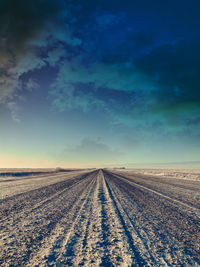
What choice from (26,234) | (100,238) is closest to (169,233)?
(100,238)

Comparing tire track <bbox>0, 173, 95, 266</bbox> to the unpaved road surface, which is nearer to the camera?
the unpaved road surface

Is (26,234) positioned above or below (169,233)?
above

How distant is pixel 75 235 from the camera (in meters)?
3.62

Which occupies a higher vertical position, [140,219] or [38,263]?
[38,263]

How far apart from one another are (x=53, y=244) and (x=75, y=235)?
0.62 meters

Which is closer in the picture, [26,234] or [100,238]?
[100,238]

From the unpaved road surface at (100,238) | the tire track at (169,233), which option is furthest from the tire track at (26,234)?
the tire track at (169,233)

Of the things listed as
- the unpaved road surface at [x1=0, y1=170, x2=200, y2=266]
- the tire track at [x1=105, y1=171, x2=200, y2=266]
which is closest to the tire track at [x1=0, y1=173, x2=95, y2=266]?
the unpaved road surface at [x1=0, y1=170, x2=200, y2=266]

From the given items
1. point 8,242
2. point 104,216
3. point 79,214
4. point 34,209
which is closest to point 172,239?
point 104,216

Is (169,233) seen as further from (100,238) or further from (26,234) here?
(26,234)

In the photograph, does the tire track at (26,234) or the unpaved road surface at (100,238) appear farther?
the tire track at (26,234)

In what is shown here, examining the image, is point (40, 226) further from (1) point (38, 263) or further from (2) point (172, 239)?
(2) point (172, 239)

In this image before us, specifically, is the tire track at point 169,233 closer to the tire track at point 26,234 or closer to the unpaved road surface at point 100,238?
the unpaved road surface at point 100,238

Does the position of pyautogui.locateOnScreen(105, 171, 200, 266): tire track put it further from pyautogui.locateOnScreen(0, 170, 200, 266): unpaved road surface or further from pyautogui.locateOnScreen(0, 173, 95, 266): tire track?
pyautogui.locateOnScreen(0, 173, 95, 266): tire track
